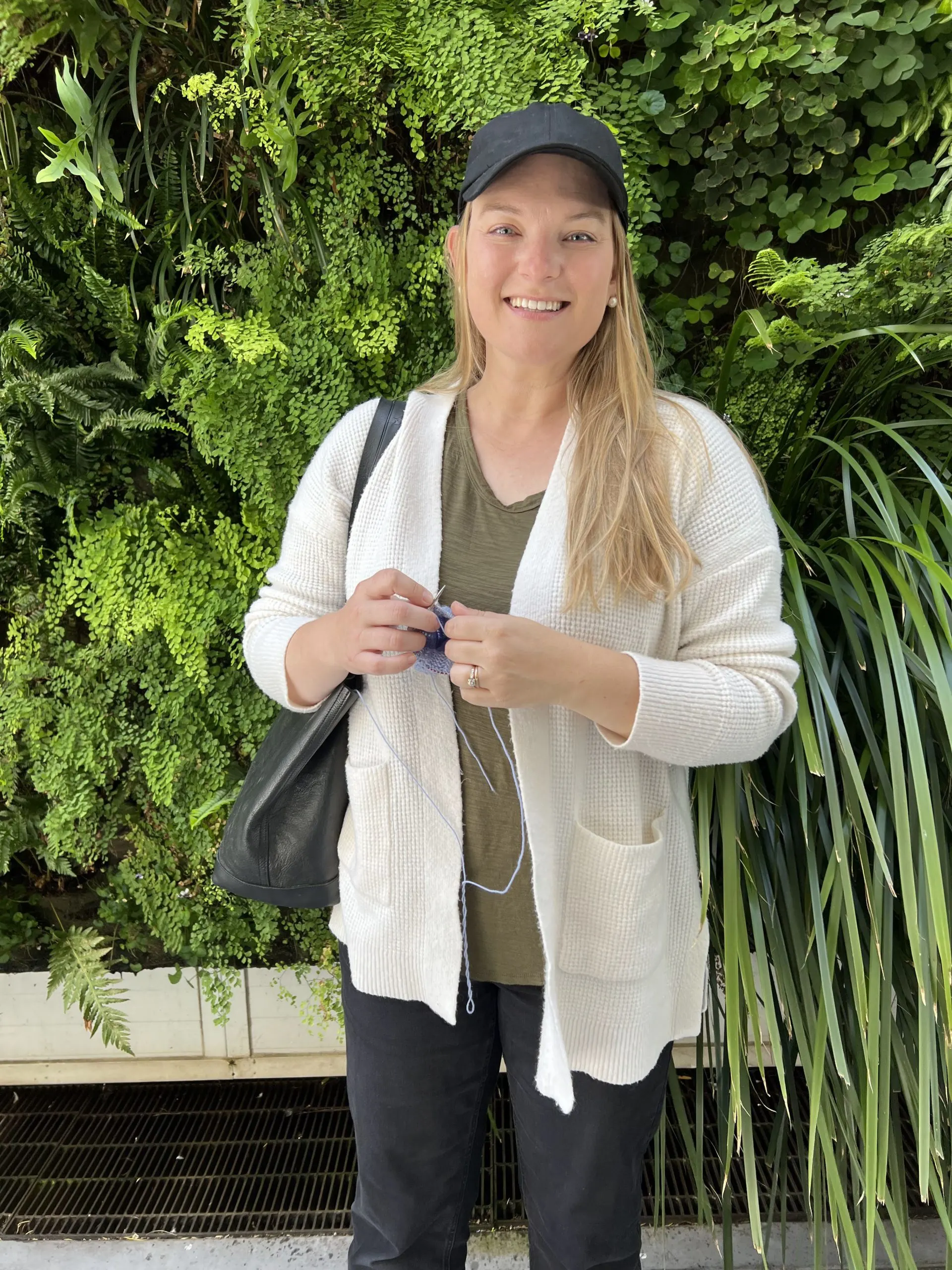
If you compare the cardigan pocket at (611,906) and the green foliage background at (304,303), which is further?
the green foliage background at (304,303)

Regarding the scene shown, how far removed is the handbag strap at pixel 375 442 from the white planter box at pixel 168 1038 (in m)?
1.55

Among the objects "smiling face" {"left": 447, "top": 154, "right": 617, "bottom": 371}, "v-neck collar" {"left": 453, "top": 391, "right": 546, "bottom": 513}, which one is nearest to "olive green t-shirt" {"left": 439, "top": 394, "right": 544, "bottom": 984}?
"v-neck collar" {"left": 453, "top": 391, "right": 546, "bottom": 513}

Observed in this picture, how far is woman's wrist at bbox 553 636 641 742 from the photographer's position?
1077mm

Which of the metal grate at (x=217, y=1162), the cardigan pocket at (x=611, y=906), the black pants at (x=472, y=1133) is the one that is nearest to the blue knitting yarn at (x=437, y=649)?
the cardigan pocket at (x=611, y=906)

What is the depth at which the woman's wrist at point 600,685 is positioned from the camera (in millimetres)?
1077

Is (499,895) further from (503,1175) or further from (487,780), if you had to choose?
(503,1175)

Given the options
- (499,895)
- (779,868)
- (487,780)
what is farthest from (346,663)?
(779,868)

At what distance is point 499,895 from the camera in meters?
1.28

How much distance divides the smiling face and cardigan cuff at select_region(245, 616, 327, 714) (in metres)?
0.52

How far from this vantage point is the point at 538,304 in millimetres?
1165

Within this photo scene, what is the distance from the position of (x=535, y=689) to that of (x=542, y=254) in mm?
583

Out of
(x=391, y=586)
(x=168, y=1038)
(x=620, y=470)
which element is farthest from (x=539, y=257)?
(x=168, y=1038)

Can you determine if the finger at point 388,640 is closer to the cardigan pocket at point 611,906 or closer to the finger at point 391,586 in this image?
the finger at point 391,586

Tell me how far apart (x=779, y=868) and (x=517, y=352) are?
0.99 m
